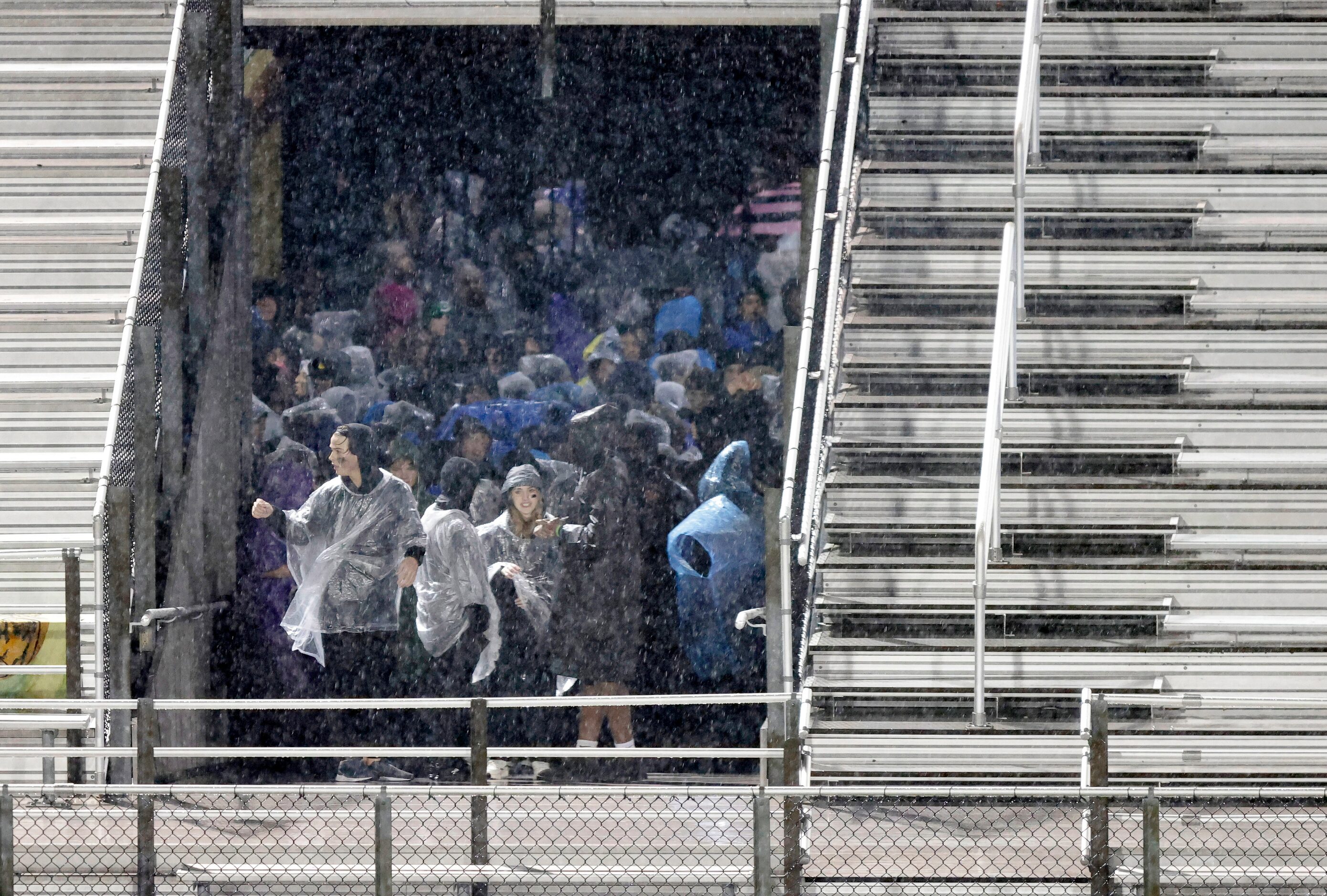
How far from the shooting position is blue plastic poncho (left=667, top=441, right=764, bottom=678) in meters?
9.83

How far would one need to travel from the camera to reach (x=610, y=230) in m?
13.2

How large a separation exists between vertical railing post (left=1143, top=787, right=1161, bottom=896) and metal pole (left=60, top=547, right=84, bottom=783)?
5441mm

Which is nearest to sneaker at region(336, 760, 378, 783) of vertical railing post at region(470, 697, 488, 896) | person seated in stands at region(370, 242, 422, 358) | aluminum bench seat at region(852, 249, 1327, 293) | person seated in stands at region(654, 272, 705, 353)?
vertical railing post at region(470, 697, 488, 896)

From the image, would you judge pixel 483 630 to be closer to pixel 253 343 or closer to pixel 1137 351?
pixel 253 343

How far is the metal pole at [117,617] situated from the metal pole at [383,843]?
139 inches

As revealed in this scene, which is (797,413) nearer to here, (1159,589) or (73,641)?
(1159,589)

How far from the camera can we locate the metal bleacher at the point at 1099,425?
777cm

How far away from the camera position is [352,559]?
990 cm

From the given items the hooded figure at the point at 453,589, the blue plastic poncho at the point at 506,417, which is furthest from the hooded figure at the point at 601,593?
the blue plastic poncho at the point at 506,417

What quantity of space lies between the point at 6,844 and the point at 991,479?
417 centimetres

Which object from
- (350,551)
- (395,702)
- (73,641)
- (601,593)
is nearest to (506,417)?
(350,551)

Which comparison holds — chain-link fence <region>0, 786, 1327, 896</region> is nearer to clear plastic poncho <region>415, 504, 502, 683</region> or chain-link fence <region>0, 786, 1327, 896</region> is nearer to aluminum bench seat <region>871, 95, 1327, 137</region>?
clear plastic poncho <region>415, 504, 502, 683</region>

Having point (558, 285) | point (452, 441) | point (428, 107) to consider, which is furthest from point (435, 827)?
point (428, 107)

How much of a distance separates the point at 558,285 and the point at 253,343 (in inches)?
93.5
